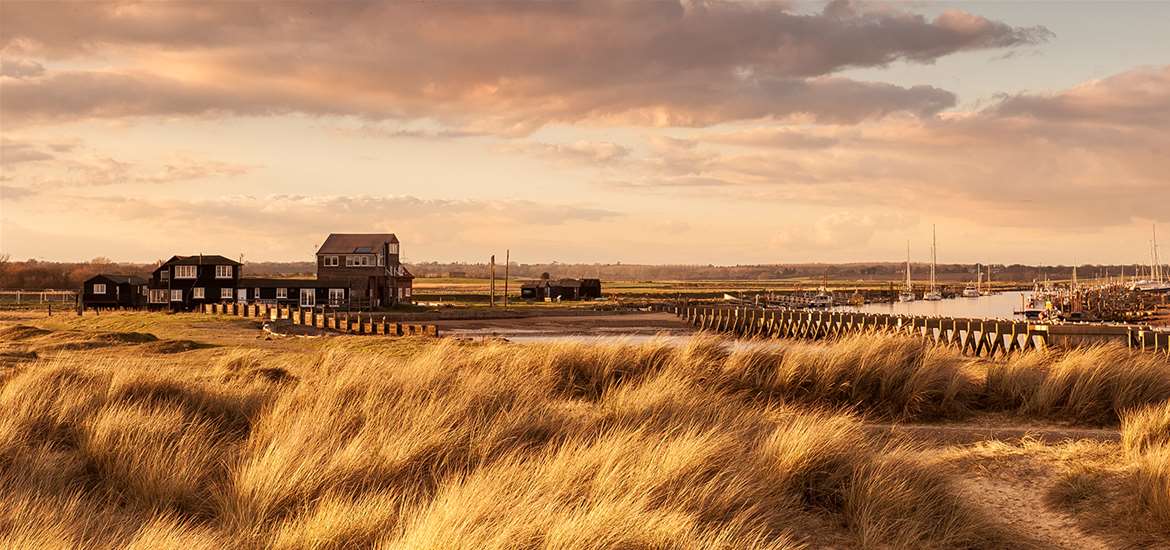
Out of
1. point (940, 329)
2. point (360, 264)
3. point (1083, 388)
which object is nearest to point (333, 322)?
point (360, 264)

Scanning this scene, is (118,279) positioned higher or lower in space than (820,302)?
higher

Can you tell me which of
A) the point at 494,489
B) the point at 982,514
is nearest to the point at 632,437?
the point at 494,489

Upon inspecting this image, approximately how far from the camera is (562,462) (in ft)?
28.4

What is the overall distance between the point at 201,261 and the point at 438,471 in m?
78.3

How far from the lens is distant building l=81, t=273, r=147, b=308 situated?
85125 mm

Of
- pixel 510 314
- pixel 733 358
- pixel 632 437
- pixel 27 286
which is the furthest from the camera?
pixel 27 286

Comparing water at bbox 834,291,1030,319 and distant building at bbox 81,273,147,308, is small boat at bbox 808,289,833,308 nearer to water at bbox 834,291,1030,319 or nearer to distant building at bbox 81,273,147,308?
water at bbox 834,291,1030,319

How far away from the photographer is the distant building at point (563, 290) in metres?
118

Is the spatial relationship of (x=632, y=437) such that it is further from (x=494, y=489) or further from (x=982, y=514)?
(x=982, y=514)

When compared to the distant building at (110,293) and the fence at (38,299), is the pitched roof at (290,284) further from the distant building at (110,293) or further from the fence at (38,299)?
the fence at (38,299)

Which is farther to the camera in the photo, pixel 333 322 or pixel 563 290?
pixel 563 290

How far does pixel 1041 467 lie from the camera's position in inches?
436

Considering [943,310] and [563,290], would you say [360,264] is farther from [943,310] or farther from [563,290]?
[943,310]

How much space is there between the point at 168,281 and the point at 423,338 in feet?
153
